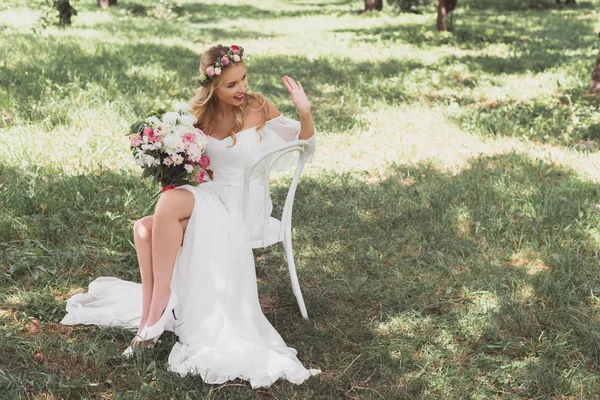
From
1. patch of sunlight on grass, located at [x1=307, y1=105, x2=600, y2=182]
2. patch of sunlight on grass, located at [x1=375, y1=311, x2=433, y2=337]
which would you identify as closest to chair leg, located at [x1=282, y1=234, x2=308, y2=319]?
patch of sunlight on grass, located at [x1=375, y1=311, x2=433, y2=337]

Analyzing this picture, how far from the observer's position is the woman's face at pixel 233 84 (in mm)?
3643

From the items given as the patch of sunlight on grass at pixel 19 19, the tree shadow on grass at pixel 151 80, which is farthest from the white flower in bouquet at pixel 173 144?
the patch of sunlight on grass at pixel 19 19

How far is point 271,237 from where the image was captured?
391 cm

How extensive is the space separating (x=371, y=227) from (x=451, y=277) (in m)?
0.95

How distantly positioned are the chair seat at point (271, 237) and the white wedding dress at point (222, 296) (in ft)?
0.18

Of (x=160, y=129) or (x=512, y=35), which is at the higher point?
(x=160, y=129)

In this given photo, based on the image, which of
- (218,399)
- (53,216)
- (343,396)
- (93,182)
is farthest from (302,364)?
(93,182)

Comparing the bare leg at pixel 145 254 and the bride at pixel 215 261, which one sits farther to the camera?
the bare leg at pixel 145 254

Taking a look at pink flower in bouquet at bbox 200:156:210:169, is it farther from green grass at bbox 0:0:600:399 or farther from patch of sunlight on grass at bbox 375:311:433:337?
patch of sunlight on grass at bbox 375:311:433:337

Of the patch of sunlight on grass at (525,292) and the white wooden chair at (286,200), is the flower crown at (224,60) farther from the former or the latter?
the patch of sunlight on grass at (525,292)

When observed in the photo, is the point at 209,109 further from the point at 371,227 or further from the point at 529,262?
the point at 529,262

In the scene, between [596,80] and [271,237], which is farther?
[596,80]

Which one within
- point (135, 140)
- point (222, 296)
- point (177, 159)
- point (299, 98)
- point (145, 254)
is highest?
point (299, 98)

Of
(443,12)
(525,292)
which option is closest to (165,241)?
(525,292)
